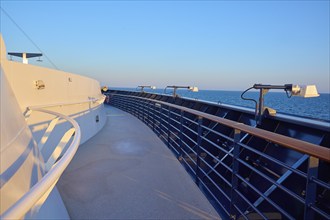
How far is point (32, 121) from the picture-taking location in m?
3.51

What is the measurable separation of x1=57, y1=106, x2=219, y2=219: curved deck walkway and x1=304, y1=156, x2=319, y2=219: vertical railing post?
1306 mm

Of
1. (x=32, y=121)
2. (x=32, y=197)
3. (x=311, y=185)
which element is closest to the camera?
(x=32, y=197)

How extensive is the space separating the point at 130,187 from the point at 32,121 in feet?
5.91

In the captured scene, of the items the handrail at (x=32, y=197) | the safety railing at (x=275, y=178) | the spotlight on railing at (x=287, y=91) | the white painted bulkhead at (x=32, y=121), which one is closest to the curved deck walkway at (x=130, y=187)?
the safety railing at (x=275, y=178)

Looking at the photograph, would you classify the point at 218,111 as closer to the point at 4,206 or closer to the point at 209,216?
the point at 209,216

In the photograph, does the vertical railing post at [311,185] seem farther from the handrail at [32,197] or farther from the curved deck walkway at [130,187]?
the curved deck walkway at [130,187]

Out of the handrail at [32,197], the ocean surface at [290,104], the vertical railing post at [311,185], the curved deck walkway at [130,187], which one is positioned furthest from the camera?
the ocean surface at [290,104]

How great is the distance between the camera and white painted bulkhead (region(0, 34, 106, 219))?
1.26 m

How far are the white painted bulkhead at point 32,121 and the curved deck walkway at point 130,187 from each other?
0.50 metres

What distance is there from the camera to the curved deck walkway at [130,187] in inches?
96.1

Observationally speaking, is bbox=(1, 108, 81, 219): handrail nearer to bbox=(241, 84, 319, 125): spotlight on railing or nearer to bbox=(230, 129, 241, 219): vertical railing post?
bbox=(230, 129, 241, 219): vertical railing post

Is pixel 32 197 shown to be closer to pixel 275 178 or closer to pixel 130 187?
pixel 275 178

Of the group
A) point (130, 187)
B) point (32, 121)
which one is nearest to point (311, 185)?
point (130, 187)

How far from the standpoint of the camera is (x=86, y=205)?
2.55 metres
